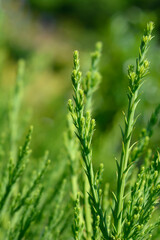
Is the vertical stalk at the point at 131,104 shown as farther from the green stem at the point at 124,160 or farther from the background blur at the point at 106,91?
the background blur at the point at 106,91

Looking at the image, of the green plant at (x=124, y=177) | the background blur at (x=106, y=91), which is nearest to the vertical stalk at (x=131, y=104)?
the green plant at (x=124, y=177)

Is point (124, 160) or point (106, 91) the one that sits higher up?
point (106, 91)

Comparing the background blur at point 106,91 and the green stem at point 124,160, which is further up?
the background blur at point 106,91

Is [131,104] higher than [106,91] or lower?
lower

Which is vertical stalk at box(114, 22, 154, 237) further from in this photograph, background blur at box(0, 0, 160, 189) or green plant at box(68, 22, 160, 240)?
background blur at box(0, 0, 160, 189)

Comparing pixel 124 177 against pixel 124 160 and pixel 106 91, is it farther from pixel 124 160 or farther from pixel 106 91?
pixel 106 91

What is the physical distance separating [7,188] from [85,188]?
0.15 metres

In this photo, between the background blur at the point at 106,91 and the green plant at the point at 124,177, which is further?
the background blur at the point at 106,91

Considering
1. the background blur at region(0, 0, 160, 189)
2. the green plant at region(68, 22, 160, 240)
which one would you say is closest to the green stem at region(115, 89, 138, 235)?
the green plant at region(68, 22, 160, 240)

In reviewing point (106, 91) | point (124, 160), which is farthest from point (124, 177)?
point (106, 91)

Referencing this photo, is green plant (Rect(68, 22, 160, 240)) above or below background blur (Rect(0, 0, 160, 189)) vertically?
below

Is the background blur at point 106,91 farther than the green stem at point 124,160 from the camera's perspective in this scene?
Yes

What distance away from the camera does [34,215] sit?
0.67 m

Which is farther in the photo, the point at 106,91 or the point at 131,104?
the point at 106,91
